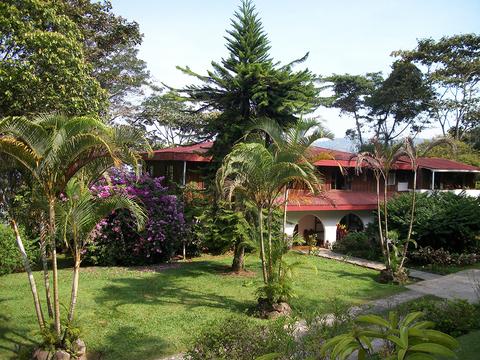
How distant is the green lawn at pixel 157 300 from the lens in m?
6.79

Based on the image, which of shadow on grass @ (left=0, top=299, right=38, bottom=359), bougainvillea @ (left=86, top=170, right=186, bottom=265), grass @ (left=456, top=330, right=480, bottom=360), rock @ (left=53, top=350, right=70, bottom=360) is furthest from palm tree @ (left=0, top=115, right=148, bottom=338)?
bougainvillea @ (left=86, top=170, right=186, bottom=265)

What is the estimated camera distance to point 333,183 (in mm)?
20766

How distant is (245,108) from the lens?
12188 millimetres

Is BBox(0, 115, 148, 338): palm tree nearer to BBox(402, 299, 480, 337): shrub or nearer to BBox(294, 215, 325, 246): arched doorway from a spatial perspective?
BBox(402, 299, 480, 337): shrub

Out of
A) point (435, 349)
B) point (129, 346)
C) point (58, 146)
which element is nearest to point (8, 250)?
point (129, 346)

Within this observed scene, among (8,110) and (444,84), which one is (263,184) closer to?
(8,110)

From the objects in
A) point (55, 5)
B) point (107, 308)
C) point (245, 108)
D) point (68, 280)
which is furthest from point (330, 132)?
point (55, 5)

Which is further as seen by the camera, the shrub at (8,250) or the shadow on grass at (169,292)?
the shrub at (8,250)

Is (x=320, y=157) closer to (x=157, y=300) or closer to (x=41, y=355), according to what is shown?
(x=157, y=300)

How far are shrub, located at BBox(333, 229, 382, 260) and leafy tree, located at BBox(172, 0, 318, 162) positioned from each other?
23.1 ft

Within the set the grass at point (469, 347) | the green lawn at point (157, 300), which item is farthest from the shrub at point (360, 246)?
the grass at point (469, 347)

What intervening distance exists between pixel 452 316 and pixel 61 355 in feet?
21.5

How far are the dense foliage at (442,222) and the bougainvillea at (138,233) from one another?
8.61 meters

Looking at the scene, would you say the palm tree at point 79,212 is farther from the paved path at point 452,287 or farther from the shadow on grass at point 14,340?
the paved path at point 452,287
